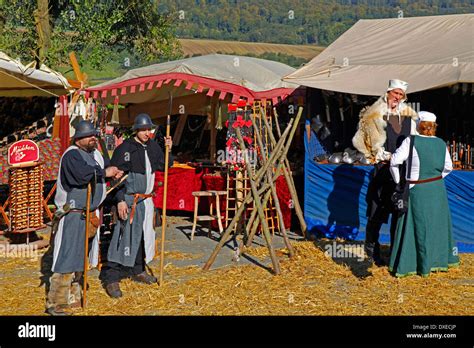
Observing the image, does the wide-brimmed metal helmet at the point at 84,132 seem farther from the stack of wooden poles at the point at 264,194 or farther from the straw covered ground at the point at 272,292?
the stack of wooden poles at the point at 264,194

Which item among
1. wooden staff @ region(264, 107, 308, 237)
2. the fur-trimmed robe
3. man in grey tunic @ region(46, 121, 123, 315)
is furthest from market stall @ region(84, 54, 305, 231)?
man in grey tunic @ region(46, 121, 123, 315)

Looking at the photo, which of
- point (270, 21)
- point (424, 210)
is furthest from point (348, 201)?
point (270, 21)

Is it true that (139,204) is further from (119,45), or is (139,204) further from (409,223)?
(119,45)

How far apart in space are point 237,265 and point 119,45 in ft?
65.9

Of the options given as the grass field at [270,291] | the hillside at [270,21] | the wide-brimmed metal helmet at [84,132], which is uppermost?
the hillside at [270,21]

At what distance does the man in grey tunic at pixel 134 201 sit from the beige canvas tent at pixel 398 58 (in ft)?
11.8

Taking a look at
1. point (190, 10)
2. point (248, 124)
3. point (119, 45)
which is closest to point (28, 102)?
point (248, 124)

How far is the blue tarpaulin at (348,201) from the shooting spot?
9.60 meters

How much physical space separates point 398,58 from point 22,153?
5.57m

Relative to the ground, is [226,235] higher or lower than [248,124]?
lower

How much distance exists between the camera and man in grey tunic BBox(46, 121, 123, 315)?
21.2 ft

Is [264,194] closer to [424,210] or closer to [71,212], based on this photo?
[424,210]

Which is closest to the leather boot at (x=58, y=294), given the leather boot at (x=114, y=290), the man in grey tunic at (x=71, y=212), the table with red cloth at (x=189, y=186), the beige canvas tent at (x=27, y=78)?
the man in grey tunic at (x=71, y=212)

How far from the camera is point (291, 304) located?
708cm
